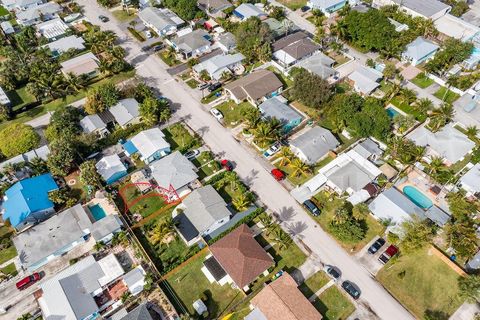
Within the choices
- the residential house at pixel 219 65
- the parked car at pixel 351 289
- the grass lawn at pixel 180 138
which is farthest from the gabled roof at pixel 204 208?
the residential house at pixel 219 65

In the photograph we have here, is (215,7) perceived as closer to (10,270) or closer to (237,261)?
(237,261)

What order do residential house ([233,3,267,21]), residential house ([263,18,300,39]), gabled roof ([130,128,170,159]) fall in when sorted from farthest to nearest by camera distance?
residential house ([233,3,267,21]) < residential house ([263,18,300,39]) < gabled roof ([130,128,170,159])

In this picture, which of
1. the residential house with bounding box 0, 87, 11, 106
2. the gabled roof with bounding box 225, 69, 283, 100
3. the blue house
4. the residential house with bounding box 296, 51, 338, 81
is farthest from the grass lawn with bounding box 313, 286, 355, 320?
A: the residential house with bounding box 0, 87, 11, 106

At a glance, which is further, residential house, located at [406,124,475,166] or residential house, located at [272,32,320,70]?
residential house, located at [272,32,320,70]

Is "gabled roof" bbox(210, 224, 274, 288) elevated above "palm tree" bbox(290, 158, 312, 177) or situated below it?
below

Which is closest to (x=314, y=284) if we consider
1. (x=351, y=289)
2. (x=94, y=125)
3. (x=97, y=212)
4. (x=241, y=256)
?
(x=351, y=289)

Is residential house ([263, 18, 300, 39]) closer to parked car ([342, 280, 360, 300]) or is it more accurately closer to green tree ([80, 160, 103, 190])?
green tree ([80, 160, 103, 190])
